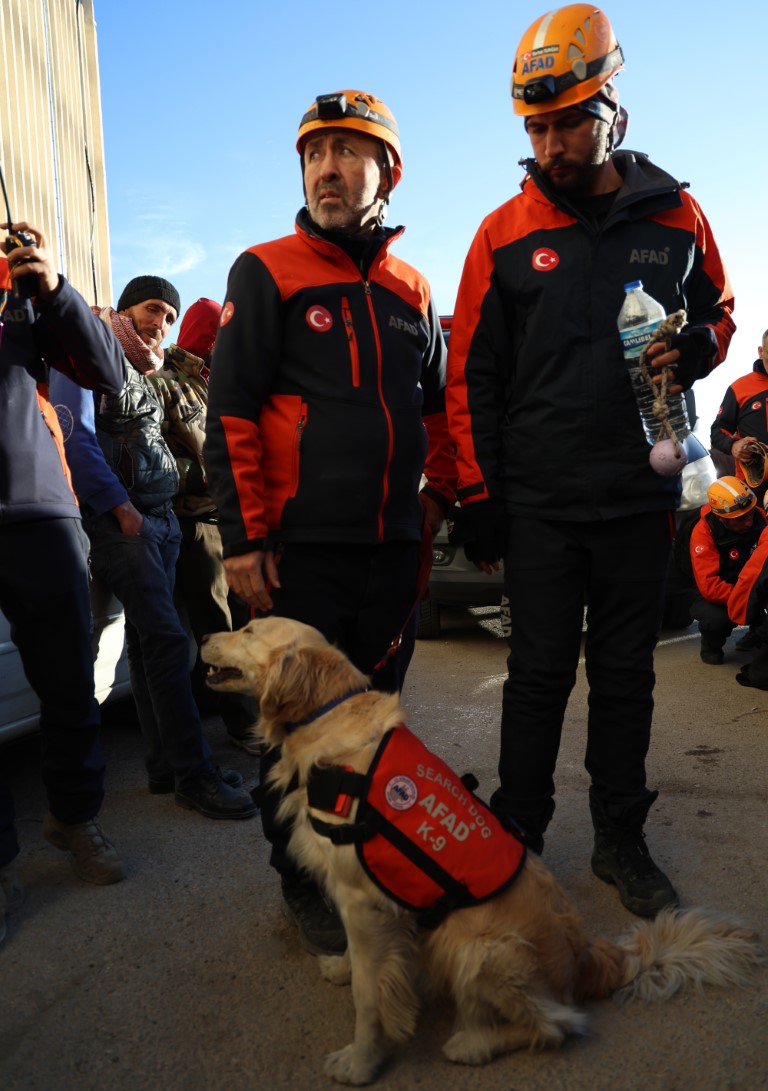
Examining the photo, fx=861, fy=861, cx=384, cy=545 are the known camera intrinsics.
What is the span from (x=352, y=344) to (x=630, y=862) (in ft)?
6.39

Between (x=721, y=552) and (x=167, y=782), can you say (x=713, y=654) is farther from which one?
(x=167, y=782)

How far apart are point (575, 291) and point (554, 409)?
1.24 feet

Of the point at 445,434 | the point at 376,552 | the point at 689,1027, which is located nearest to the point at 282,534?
the point at 376,552

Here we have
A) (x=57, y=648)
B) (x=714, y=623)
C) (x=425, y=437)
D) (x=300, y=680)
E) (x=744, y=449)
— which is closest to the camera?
(x=300, y=680)

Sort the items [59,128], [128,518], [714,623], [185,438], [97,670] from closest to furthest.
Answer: [128,518], [97,670], [185,438], [714,623], [59,128]

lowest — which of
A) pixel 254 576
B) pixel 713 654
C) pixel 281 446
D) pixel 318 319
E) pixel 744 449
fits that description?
pixel 713 654

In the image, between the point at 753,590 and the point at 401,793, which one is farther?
the point at 753,590

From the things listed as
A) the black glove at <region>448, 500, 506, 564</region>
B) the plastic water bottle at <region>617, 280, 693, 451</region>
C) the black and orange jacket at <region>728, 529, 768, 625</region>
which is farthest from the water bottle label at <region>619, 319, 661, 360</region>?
the black and orange jacket at <region>728, 529, 768, 625</region>

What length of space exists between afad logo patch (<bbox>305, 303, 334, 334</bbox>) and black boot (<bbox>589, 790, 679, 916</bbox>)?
1.84 m

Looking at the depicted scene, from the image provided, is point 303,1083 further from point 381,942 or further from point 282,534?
point 282,534

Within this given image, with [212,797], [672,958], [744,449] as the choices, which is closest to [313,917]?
[672,958]

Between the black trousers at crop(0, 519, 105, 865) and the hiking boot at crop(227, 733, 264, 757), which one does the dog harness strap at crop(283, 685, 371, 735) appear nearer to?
the black trousers at crop(0, 519, 105, 865)

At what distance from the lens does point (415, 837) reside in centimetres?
213

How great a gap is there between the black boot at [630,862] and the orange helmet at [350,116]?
2315 millimetres
